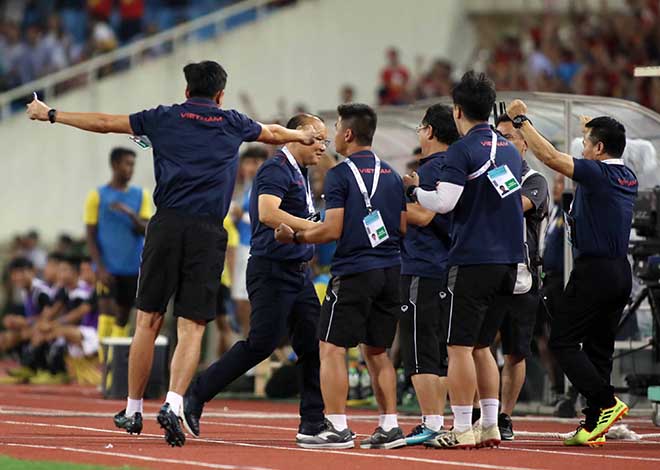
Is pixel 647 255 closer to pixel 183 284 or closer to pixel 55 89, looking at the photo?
pixel 183 284

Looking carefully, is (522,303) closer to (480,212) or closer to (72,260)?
(480,212)

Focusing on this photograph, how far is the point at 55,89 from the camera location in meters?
27.9

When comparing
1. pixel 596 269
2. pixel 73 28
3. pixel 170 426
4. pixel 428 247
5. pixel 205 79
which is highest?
pixel 73 28

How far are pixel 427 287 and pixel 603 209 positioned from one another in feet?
4.42

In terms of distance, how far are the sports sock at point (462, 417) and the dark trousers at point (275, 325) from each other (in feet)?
3.58

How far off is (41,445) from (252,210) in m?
2.24

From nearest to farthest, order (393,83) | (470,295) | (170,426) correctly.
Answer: (170,426) < (470,295) < (393,83)

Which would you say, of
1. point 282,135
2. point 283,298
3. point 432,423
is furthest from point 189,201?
point 432,423

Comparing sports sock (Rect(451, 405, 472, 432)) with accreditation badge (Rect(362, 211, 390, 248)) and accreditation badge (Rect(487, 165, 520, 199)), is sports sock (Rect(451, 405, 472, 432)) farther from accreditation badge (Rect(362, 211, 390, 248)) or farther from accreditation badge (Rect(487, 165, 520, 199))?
accreditation badge (Rect(487, 165, 520, 199))

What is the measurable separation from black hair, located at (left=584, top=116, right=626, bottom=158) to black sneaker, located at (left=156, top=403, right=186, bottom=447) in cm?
360

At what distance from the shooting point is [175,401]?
35.0 ft

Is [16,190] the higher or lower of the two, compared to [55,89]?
lower

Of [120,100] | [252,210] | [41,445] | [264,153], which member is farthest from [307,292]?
[120,100]

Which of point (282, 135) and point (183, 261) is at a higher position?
point (282, 135)
